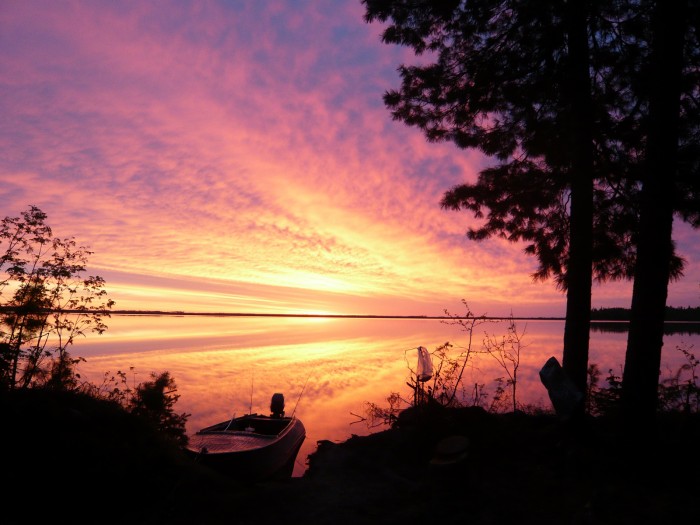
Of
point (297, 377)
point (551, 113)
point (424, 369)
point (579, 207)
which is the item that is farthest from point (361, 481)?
point (297, 377)

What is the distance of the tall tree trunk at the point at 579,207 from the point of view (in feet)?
30.0

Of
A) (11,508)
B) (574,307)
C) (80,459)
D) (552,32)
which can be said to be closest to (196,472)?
(80,459)

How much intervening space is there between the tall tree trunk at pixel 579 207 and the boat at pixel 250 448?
24.5 ft

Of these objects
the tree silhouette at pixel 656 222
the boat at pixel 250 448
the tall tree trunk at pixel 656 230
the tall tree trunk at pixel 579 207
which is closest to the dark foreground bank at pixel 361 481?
the tall tree trunk at pixel 656 230

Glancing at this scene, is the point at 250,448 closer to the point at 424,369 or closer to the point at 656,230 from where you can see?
the point at 424,369

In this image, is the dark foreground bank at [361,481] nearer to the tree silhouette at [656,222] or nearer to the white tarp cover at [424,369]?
the tree silhouette at [656,222]

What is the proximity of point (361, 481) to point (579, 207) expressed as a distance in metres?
7.48

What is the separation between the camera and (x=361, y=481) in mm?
8344

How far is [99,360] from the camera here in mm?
29828

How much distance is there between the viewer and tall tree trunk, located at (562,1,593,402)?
9141 millimetres

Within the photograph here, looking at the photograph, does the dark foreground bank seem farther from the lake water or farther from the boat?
the lake water

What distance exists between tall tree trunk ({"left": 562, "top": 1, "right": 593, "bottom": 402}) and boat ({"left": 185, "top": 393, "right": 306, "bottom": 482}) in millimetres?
7457

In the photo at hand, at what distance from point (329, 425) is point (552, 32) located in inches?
575

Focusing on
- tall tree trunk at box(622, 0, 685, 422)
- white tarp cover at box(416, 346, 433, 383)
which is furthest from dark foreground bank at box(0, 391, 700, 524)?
white tarp cover at box(416, 346, 433, 383)
